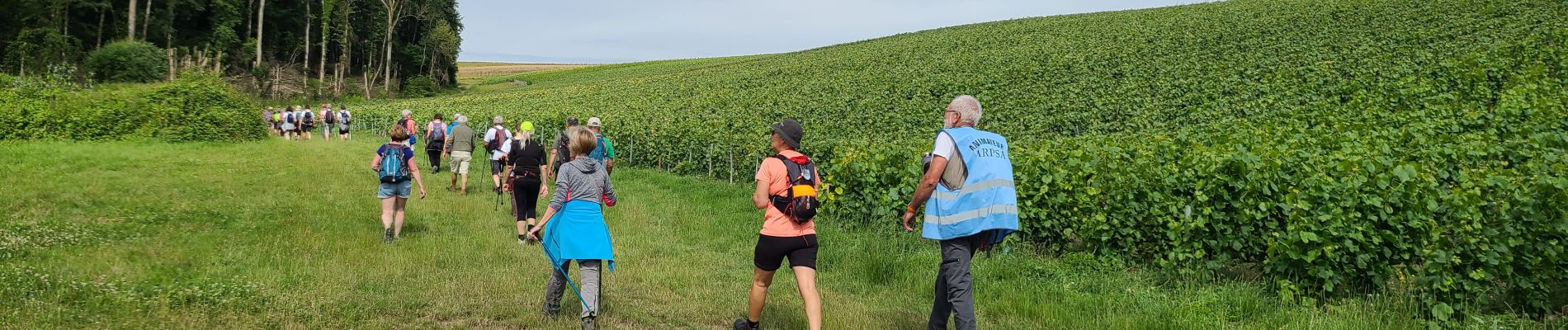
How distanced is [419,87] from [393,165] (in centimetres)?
6731

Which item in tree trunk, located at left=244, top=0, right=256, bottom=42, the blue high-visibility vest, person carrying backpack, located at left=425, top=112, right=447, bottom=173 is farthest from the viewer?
tree trunk, located at left=244, top=0, right=256, bottom=42

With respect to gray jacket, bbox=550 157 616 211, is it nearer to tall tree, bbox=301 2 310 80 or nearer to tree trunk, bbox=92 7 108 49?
tree trunk, bbox=92 7 108 49

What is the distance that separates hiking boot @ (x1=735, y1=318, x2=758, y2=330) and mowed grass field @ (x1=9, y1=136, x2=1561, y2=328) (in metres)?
0.42

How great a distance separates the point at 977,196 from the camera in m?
4.92

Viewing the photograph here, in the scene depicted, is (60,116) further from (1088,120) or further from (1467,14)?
(1467,14)

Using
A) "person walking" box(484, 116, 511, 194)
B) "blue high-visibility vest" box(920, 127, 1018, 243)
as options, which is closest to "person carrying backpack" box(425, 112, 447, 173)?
"person walking" box(484, 116, 511, 194)

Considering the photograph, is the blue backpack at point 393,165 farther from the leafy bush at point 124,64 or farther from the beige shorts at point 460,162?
the leafy bush at point 124,64

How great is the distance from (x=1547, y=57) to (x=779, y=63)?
38.0 metres

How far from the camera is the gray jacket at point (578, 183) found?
6.04 meters

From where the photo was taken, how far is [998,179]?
4.96 meters

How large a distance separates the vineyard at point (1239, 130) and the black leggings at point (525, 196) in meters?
3.81

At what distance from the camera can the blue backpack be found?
9539mm

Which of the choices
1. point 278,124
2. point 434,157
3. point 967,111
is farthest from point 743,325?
point 278,124

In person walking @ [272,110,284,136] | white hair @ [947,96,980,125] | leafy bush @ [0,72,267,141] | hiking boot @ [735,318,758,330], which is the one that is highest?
white hair @ [947,96,980,125]
